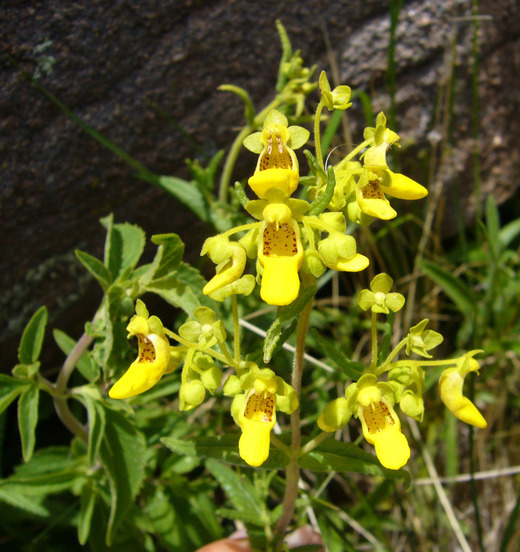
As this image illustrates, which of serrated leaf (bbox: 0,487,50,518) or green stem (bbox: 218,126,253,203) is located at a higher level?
green stem (bbox: 218,126,253,203)

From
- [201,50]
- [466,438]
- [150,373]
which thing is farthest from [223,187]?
[466,438]

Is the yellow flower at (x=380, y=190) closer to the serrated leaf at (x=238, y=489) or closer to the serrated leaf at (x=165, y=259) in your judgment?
the serrated leaf at (x=165, y=259)

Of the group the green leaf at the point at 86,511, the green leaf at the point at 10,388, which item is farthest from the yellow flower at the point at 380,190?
the green leaf at the point at 86,511

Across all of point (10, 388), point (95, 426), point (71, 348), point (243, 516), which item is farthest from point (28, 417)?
point (243, 516)

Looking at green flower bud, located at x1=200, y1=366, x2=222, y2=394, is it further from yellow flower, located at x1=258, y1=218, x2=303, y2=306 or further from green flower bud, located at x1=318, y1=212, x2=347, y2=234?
green flower bud, located at x1=318, y1=212, x2=347, y2=234

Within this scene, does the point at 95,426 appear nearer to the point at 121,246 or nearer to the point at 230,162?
the point at 121,246

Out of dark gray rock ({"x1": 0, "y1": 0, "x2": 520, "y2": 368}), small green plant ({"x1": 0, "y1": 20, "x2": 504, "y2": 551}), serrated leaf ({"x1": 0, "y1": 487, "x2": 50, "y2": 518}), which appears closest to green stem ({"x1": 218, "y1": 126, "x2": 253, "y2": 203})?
small green plant ({"x1": 0, "y1": 20, "x2": 504, "y2": 551})
